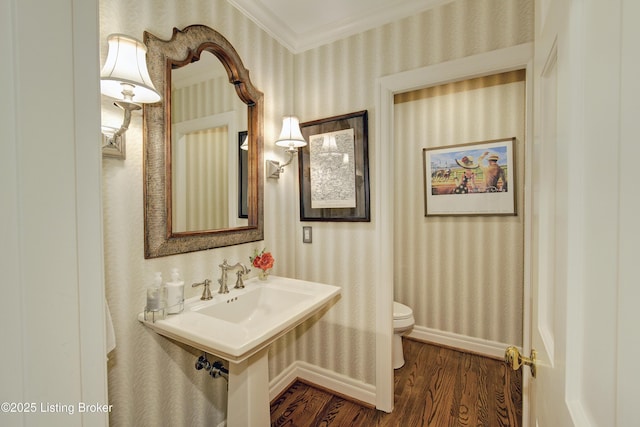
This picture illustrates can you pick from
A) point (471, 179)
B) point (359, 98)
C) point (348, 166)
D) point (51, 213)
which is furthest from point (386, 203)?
point (51, 213)

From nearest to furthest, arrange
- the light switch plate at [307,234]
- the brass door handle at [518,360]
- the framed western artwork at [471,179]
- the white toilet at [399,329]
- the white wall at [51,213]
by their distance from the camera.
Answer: the white wall at [51,213], the brass door handle at [518,360], the light switch plate at [307,234], the white toilet at [399,329], the framed western artwork at [471,179]

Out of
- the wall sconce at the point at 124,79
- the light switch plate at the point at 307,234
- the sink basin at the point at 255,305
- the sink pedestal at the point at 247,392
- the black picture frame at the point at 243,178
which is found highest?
the wall sconce at the point at 124,79

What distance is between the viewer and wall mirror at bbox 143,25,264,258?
1.26 metres

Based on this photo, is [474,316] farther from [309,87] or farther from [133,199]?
[133,199]

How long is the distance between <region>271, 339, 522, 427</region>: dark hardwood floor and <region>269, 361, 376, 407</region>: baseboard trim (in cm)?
4

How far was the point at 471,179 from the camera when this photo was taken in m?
2.49

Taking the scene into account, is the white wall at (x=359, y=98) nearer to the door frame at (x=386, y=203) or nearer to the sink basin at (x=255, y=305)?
the door frame at (x=386, y=203)

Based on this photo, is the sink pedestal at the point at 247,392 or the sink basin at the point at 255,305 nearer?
the sink pedestal at the point at 247,392

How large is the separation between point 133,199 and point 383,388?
6.15 ft

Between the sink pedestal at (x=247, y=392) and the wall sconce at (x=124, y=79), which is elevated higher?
the wall sconce at (x=124, y=79)

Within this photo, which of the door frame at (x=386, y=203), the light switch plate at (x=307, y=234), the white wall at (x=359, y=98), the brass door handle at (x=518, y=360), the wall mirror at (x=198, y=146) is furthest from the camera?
the light switch plate at (x=307, y=234)

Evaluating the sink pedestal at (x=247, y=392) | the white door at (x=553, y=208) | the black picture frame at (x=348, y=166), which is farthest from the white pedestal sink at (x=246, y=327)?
the white door at (x=553, y=208)

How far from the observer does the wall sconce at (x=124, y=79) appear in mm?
967

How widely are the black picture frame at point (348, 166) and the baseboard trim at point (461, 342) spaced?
168 cm
